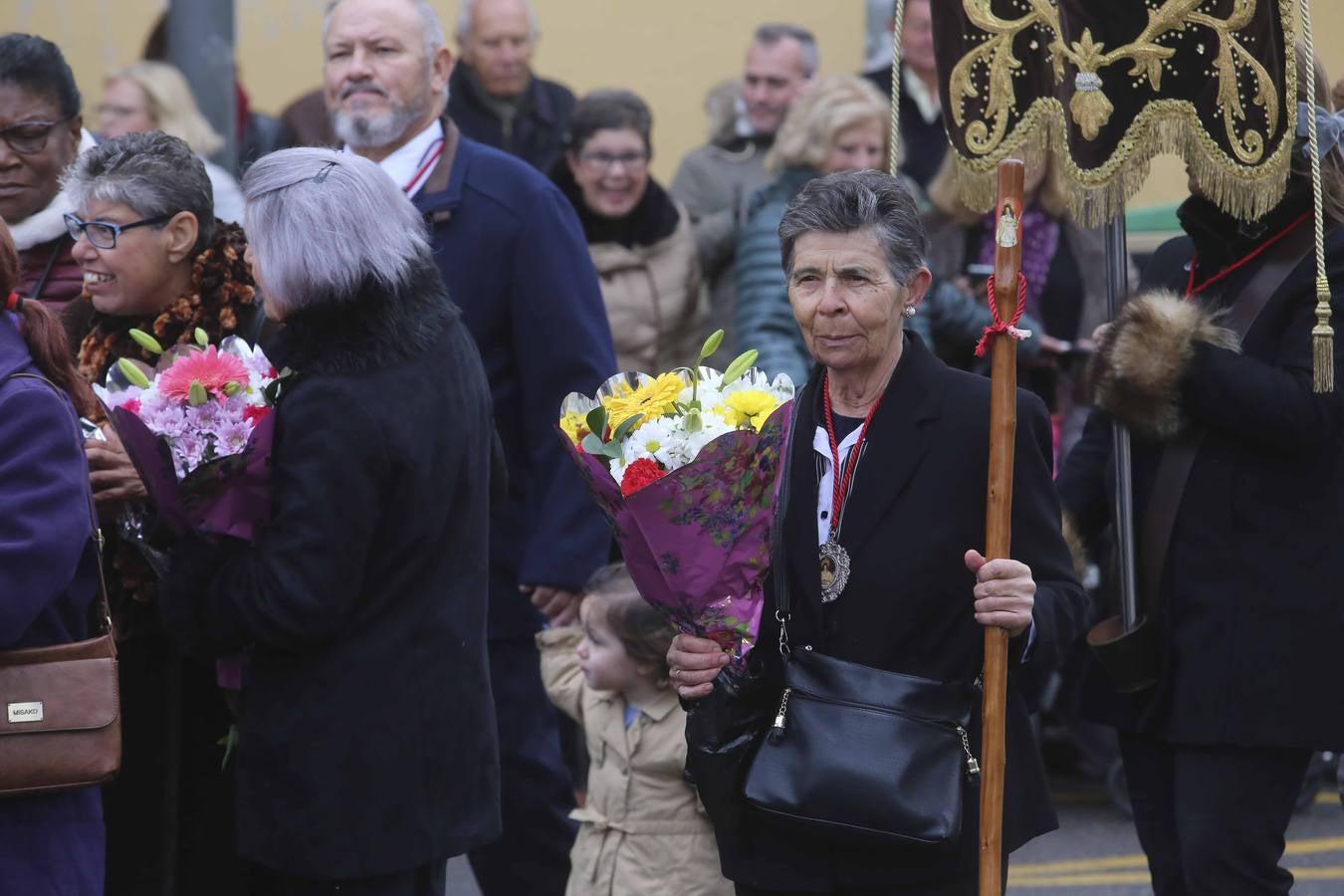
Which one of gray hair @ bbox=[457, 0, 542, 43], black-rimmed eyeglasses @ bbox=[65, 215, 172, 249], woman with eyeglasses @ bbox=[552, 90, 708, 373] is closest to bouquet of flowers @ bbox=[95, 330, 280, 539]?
black-rimmed eyeglasses @ bbox=[65, 215, 172, 249]

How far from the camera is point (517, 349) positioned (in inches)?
206

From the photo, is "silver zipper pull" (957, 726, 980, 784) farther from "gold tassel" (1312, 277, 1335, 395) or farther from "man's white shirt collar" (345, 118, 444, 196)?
"man's white shirt collar" (345, 118, 444, 196)

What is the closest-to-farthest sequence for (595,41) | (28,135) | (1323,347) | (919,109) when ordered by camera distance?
(1323,347)
(28,135)
(919,109)
(595,41)

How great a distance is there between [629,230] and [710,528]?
377 cm

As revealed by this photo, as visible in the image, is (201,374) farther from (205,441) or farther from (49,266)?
(49,266)

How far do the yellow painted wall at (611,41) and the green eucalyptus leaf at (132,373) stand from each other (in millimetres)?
6950

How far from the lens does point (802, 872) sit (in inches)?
146

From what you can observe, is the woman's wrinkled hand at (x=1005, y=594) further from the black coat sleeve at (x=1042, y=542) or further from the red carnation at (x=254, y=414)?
the red carnation at (x=254, y=414)

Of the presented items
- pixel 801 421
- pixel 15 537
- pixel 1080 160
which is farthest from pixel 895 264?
pixel 15 537

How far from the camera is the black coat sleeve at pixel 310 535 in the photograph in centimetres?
388

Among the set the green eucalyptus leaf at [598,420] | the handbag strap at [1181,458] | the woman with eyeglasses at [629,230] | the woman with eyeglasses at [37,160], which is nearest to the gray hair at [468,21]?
the woman with eyeglasses at [629,230]

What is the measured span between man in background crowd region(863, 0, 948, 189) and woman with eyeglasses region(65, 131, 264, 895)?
168 inches

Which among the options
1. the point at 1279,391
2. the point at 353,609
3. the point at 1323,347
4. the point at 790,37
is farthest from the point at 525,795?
the point at 790,37

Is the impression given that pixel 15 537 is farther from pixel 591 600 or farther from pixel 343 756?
pixel 591 600
